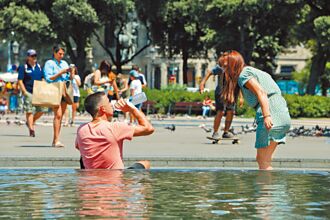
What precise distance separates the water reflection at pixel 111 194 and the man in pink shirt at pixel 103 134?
11 centimetres

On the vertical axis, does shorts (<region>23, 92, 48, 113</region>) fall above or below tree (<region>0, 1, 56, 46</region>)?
below

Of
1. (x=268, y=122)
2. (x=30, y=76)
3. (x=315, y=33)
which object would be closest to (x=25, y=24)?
(x=315, y=33)

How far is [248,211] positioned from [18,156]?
28.0 ft

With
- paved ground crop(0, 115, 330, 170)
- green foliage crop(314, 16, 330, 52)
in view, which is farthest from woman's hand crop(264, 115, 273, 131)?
green foliage crop(314, 16, 330, 52)

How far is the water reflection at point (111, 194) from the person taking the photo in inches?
330

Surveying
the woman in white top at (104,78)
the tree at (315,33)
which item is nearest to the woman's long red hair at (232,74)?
Result: the woman in white top at (104,78)

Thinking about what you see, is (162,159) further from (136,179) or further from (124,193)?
(124,193)

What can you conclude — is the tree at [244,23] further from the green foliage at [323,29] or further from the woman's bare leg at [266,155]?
the woman's bare leg at [266,155]

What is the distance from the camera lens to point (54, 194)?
9797 millimetres

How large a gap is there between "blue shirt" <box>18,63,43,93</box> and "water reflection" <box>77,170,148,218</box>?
11724 mm

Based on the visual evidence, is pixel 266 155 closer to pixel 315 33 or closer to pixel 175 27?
pixel 315 33

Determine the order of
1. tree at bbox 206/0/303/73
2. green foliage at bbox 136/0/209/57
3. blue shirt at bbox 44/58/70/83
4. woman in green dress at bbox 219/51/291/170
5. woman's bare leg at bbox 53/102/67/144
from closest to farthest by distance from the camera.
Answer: woman in green dress at bbox 219/51/291/170, woman's bare leg at bbox 53/102/67/144, blue shirt at bbox 44/58/70/83, tree at bbox 206/0/303/73, green foliage at bbox 136/0/209/57

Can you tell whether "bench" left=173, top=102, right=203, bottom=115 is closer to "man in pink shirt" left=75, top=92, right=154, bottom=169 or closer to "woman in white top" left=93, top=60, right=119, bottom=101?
"woman in white top" left=93, top=60, right=119, bottom=101

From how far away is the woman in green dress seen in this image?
12.1 metres
